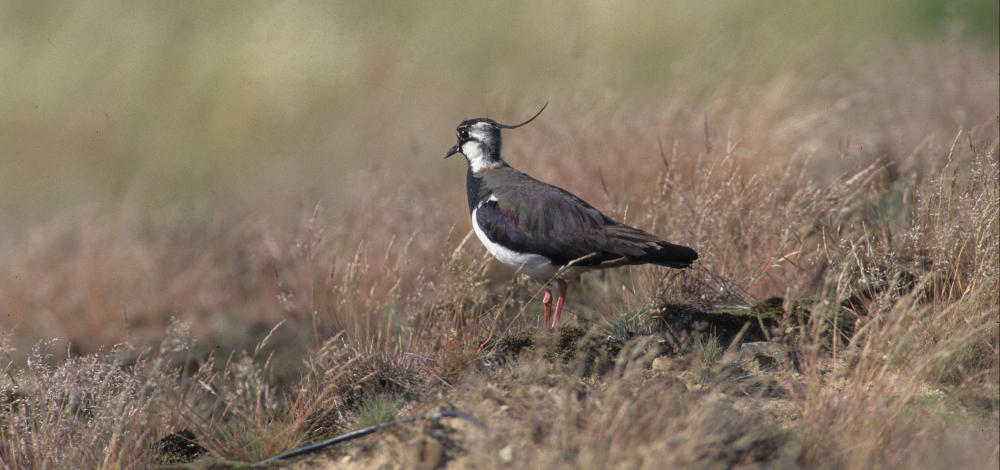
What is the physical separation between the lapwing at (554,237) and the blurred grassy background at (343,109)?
1808 millimetres

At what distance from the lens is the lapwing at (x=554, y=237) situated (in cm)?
350

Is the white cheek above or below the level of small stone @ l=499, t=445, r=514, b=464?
above

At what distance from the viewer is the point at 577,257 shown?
3.64 meters

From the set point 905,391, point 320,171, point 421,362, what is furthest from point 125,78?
point 905,391

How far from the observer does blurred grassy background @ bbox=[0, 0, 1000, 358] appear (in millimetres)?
6176

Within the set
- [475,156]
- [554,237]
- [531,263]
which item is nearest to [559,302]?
[531,263]

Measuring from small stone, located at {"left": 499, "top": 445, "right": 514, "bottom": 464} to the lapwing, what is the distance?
1144 millimetres

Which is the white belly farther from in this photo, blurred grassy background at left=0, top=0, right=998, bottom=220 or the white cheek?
blurred grassy background at left=0, top=0, right=998, bottom=220

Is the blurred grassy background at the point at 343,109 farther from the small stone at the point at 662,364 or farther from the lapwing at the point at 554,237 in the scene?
the small stone at the point at 662,364

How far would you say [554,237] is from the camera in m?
3.69

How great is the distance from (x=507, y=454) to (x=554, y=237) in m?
1.44

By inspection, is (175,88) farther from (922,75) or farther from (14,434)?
(922,75)

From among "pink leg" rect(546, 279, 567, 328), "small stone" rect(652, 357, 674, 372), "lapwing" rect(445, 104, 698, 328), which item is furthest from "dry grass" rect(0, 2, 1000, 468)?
"lapwing" rect(445, 104, 698, 328)

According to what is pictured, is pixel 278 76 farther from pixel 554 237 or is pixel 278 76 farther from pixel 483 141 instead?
pixel 554 237
